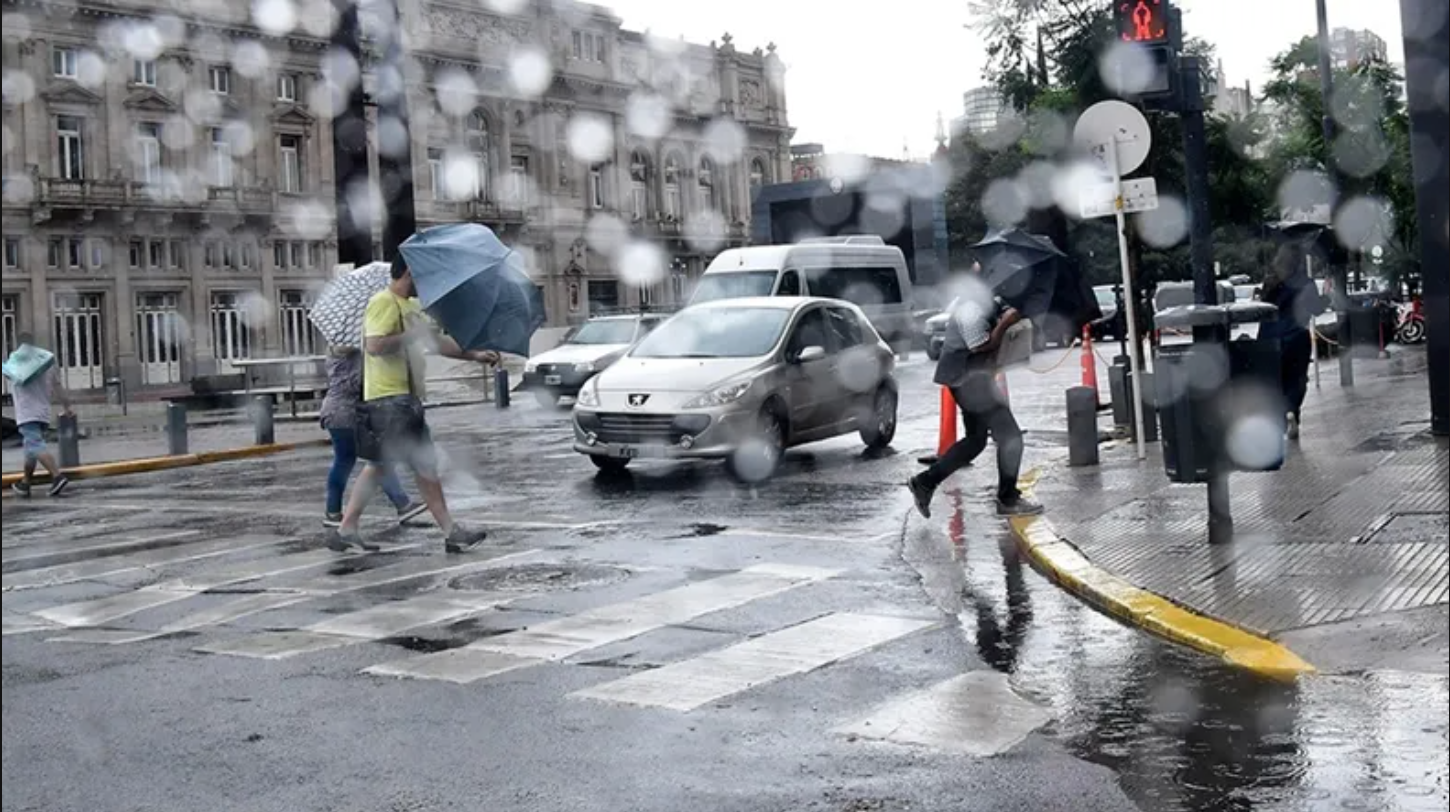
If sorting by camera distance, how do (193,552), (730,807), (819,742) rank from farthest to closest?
(193,552)
(819,742)
(730,807)

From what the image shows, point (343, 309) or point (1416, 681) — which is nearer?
point (1416, 681)

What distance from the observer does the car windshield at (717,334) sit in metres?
15.0

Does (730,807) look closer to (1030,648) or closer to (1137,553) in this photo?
(1030,648)

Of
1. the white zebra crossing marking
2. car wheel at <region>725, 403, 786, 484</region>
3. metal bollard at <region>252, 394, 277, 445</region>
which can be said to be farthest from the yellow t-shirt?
metal bollard at <region>252, 394, 277, 445</region>

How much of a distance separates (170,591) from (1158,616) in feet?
17.3

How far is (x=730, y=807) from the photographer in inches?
183

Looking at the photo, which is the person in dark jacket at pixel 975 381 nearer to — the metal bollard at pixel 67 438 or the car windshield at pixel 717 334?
the car windshield at pixel 717 334

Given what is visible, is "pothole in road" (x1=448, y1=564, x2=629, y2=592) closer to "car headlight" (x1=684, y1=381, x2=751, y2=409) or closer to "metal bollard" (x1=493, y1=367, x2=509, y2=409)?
"car headlight" (x1=684, y1=381, x2=751, y2=409)

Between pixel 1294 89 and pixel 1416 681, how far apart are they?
1207 inches

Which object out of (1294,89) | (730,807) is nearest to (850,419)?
(730,807)

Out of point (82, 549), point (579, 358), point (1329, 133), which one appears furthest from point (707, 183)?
point (82, 549)

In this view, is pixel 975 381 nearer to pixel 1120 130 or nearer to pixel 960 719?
pixel 1120 130

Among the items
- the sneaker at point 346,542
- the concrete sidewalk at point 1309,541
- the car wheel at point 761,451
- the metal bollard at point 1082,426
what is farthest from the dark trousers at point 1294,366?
the sneaker at point 346,542

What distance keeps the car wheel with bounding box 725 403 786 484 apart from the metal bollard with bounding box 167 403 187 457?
8553 mm
